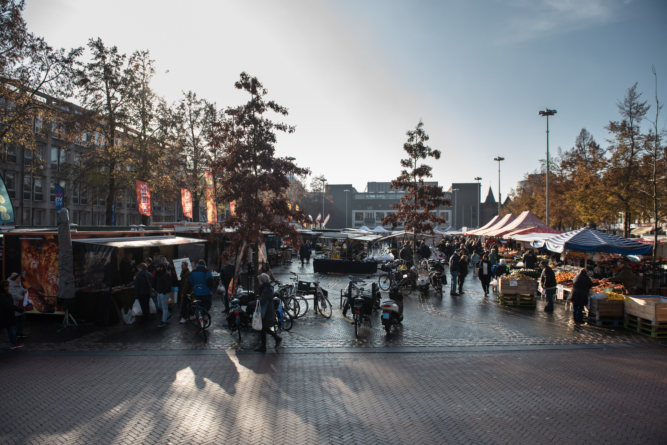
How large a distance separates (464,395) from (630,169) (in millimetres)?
22539

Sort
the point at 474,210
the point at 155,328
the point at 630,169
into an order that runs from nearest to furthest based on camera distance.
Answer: the point at 155,328 → the point at 630,169 → the point at 474,210

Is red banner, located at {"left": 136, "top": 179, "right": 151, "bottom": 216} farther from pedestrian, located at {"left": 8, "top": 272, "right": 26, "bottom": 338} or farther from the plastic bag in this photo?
pedestrian, located at {"left": 8, "top": 272, "right": 26, "bottom": 338}

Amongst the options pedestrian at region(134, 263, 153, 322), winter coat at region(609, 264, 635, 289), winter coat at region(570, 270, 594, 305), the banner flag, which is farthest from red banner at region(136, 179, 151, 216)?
winter coat at region(609, 264, 635, 289)

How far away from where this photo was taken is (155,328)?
33.6 ft

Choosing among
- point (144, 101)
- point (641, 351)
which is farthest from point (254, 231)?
point (144, 101)

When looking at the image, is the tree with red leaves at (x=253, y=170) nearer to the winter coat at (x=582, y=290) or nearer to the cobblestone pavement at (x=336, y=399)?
the cobblestone pavement at (x=336, y=399)

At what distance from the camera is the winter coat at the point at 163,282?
1072 centimetres

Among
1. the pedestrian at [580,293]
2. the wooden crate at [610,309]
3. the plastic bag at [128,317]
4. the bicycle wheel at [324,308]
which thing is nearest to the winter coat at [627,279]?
the wooden crate at [610,309]

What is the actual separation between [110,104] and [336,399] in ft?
76.7

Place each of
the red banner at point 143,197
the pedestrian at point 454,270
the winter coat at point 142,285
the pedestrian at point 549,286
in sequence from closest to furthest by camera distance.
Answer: the winter coat at point 142,285
the pedestrian at point 549,286
the pedestrian at point 454,270
the red banner at point 143,197

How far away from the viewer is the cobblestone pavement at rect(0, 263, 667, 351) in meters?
8.88

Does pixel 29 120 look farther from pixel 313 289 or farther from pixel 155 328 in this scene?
pixel 313 289

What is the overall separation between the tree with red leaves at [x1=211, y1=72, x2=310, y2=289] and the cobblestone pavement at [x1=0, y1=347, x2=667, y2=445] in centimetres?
578

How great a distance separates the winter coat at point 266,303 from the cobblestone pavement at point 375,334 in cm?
85
